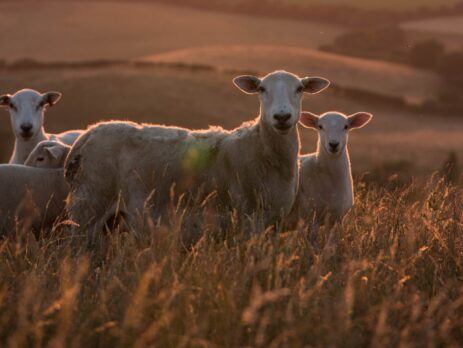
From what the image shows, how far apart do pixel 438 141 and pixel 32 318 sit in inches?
1491

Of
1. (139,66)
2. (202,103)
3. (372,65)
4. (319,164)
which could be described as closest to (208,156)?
(319,164)

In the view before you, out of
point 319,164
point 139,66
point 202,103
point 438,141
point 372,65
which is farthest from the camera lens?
point 372,65

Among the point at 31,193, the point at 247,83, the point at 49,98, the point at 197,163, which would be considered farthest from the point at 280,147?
the point at 49,98

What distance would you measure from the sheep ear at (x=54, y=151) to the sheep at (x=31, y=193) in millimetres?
309

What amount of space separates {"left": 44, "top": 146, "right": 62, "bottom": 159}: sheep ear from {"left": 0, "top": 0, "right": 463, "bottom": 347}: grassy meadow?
3.61ft

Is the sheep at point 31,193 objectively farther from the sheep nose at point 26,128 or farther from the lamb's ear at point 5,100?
the lamb's ear at point 5,100

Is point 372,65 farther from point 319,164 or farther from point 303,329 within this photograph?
point 303,329

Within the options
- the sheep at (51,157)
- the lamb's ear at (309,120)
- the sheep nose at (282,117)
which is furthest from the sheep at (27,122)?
the sheep nose at (282,117)

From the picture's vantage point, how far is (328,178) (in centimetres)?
866

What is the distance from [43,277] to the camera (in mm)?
4719

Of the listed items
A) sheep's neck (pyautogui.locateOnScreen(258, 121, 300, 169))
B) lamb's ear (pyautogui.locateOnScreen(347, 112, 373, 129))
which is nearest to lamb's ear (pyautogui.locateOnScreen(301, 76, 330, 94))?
sheep's neck (pyautogui.locateOnScreen(258, 121, 300, 169))

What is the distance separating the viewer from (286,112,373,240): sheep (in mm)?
8445

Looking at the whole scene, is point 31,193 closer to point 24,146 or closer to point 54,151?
point 54,151

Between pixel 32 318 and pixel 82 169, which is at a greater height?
pixel 82 169
